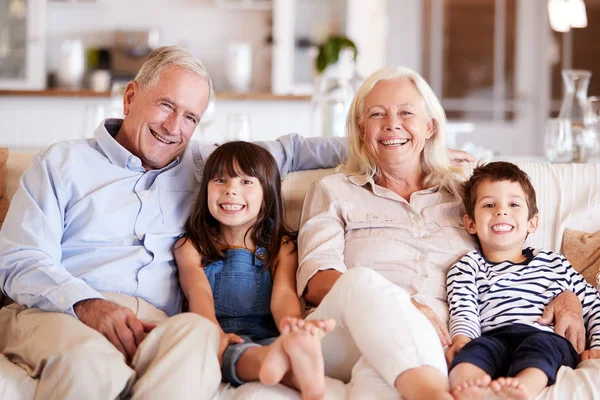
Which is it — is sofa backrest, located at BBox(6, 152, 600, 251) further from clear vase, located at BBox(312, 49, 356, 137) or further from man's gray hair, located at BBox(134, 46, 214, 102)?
clear vase, located at BBox(312, 49, 356, 137)

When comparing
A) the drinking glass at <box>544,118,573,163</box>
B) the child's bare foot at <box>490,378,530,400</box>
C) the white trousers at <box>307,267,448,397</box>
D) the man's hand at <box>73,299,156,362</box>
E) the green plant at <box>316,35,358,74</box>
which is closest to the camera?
the child's bare foot at <box>490,378,530,400</box>

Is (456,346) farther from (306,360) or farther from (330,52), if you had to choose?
(330,52)

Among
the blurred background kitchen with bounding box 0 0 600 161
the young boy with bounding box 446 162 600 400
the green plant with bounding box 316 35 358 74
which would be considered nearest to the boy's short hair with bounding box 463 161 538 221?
the young boy with bounding box 446 162 600 400

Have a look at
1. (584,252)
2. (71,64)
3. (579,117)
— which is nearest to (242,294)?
(584,252)

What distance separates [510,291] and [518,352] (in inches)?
8.5

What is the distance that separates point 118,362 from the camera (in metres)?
1.49

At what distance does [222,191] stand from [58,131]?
3742 millimetres

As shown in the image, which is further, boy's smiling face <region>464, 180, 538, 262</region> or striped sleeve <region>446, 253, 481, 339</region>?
boy's smiling face <region>464, 180, 538, 262</region>

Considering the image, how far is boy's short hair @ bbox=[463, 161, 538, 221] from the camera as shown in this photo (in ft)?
6.37

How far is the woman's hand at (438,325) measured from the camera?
1.76m

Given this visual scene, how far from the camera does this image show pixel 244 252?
6.46 ft

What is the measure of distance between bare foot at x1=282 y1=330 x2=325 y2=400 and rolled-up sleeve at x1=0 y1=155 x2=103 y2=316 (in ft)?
1.64

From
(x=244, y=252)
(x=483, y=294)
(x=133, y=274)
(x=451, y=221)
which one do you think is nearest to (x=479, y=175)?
(x=451, y=221)

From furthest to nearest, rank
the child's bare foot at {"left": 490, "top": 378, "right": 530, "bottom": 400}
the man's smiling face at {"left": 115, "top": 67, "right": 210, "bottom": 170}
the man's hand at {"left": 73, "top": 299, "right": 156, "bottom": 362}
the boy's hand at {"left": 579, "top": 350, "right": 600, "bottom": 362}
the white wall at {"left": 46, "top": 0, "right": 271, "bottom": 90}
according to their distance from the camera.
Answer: the white wall at {"left": 46, "top": 0, "right": 271, "bottom": 90}, the man's smiling face at {"left": 115, "top": 67, "right": 210, "bottom": 170}, the boy's hand at {"left": 579, "top": 350, "right": 600, "bottom": 362}, the man's hand at {"left": 73, "top": 299, "right": 156, "bottom": 362}, the child's bare foot at {"left": 490, "top": 378, "right": 530, "bottom": 400}
